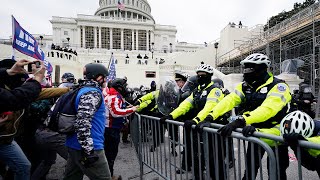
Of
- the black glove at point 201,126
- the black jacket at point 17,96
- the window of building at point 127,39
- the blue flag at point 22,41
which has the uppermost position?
the window of building at point 127,39

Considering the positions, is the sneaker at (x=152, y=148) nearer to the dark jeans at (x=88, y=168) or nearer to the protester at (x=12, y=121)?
the dark jeans at (x=88, y=168)

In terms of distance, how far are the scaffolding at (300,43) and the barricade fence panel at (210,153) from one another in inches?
494

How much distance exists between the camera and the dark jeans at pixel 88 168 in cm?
272

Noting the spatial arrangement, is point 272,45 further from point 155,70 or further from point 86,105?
point 86,105

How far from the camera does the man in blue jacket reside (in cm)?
262

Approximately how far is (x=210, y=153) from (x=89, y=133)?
56.8 inches

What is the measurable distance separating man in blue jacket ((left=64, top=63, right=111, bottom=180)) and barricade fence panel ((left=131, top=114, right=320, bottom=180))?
1.04 meters

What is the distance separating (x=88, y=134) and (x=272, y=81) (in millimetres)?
2225

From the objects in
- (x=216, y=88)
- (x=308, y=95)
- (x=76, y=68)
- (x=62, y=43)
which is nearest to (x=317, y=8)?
(x=308, y=95)

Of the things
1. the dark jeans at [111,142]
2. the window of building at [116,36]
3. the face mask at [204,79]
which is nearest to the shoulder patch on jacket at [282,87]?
the face mask at [204,79]

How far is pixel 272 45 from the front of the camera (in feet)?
66.7

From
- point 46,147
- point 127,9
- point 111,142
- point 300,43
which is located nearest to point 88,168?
point 46,147

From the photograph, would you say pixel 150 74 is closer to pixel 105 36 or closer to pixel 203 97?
pixel 203 97

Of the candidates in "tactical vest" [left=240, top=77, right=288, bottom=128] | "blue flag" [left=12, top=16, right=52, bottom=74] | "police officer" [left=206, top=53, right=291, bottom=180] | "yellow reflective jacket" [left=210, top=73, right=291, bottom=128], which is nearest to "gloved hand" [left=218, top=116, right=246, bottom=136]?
"police officer" [left=206, top=53, right=291, bottom=180]
